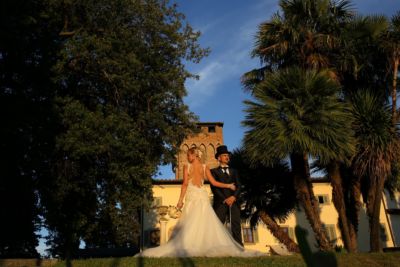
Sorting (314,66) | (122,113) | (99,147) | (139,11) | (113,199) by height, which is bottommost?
(113,199)

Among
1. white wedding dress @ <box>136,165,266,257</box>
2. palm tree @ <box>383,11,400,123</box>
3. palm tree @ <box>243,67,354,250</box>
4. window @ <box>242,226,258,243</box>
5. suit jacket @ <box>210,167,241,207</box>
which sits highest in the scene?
palm tree @ <box>383,11,400,123</box>

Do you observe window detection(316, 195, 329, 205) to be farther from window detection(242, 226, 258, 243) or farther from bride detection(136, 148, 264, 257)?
bride detection(136, 148, 264, 257)

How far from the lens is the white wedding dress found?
23.0 ft

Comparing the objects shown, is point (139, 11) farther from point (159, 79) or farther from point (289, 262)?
point (289, 262)

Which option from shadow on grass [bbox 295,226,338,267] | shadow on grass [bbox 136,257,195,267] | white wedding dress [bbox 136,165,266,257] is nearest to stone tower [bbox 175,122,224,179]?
white wedding dress [bbox 136,165,266,257]

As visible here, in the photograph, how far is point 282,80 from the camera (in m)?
13.0

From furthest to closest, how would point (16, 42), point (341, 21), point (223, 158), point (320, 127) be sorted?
point (341, 21) → point (320, 127) → point (16, 42) → point (223, 158)

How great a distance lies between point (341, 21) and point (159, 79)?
24.5ft

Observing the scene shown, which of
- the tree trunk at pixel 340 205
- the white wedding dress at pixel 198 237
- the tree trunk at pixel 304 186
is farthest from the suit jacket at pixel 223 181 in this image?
the tree trunk at pixel 340 205

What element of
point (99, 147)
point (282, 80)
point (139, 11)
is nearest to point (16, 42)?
point (99, 147)

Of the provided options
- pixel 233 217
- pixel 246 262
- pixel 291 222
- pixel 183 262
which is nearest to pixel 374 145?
pixel 233 217

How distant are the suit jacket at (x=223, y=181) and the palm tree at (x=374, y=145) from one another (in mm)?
5994

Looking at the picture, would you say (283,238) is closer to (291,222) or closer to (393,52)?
(393,52)

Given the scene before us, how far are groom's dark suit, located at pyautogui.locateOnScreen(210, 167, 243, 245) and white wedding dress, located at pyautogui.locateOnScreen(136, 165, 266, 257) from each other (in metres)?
0.47
